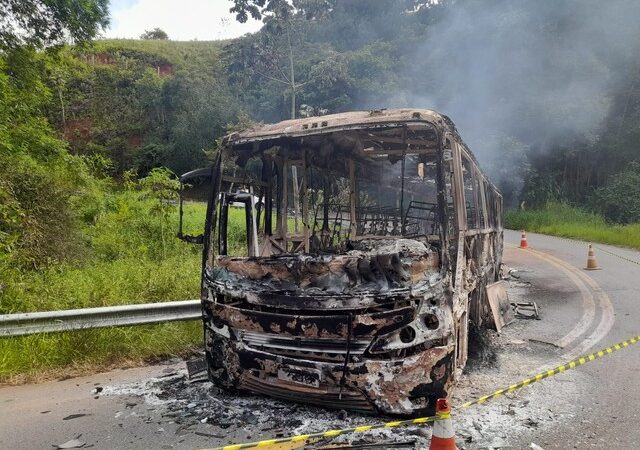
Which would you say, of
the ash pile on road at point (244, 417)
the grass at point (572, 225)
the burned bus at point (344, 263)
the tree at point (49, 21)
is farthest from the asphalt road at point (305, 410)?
the grass at point (572, 225)

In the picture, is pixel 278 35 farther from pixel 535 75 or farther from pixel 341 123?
pixel 341 123

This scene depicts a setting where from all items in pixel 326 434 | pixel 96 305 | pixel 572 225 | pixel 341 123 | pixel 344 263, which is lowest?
pixel 326 434

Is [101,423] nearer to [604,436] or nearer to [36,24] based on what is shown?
[604,436]

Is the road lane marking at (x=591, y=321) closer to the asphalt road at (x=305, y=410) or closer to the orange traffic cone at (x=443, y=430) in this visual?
the asphalt road at (x=305, y=410)

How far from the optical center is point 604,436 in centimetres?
337

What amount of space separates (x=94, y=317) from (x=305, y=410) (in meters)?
2.71

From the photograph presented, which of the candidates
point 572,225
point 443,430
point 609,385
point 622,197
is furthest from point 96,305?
point 622,197

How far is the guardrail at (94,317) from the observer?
4934mm

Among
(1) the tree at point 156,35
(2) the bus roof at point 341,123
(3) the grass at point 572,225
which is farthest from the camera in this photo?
(1) the tree at point 156,35

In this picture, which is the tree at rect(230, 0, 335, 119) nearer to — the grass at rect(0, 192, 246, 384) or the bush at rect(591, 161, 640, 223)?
the bush at rect(591, 161, 640, 223)

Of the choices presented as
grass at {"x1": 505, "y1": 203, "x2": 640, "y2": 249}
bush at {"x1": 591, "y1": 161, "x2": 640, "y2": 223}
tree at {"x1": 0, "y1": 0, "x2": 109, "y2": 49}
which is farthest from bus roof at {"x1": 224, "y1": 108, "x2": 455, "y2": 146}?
bush at {"x1": 591, "y1": 161, "x2": 640, "y2": 223}

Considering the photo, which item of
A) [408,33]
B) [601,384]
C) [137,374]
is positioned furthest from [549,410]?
[408,33]

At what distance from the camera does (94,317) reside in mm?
5195

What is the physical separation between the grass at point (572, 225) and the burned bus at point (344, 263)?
14.6m
